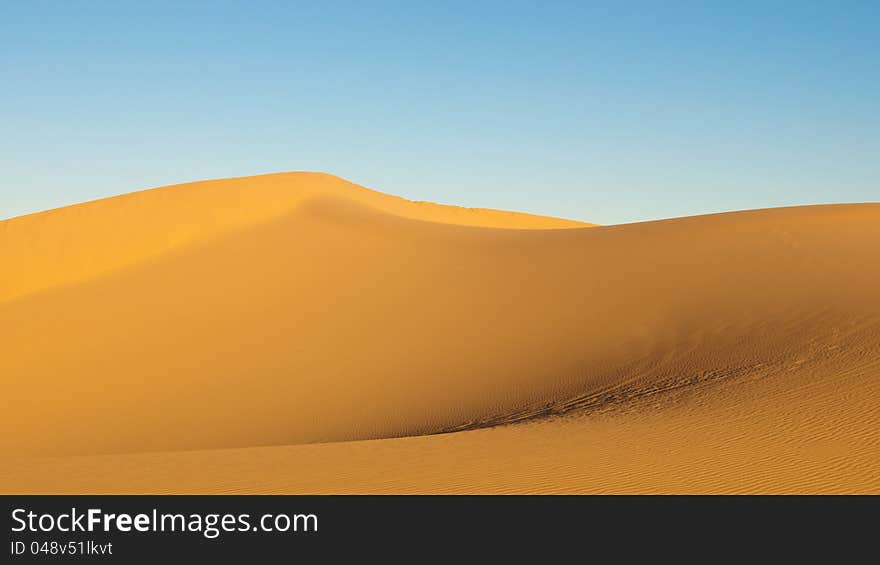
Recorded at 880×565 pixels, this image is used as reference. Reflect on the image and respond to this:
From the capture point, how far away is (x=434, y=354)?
2039 centimetres

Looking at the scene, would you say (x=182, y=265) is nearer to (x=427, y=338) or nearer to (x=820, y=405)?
(x=427, y=338)

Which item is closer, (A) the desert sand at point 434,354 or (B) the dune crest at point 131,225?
(A) the desert sand at point 434,354

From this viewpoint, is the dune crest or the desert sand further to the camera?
the dune crest

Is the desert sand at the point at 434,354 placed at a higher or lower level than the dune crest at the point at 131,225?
lower

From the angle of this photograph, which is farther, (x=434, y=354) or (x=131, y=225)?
(x=131, y=225)

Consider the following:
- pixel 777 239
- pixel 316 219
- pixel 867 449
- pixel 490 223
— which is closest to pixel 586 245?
pixel 777 239

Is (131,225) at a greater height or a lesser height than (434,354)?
greater

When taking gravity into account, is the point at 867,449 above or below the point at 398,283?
below

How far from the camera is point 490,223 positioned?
216 feet

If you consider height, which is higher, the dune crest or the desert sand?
the dune crest

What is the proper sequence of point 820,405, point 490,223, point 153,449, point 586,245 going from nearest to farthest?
point 820,405 → point 153,449 → point 586,245 → point 490,223

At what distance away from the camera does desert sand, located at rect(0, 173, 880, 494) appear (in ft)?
37.4

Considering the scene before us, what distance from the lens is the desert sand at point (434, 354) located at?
37.4ft

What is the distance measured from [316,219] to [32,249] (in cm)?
1086
